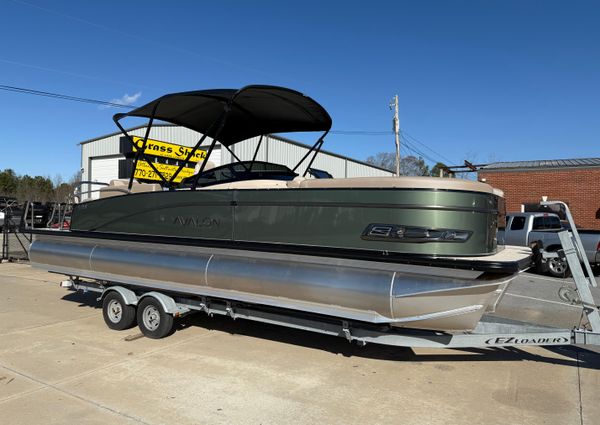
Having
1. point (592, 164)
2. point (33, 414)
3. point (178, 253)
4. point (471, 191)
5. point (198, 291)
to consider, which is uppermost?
point (592, 164)

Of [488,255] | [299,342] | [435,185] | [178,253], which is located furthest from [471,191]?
[178,253]

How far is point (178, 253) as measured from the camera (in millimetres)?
5539

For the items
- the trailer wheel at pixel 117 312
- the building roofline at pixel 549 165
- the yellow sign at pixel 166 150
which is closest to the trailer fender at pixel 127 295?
the trailer wheel at pixel 117 312

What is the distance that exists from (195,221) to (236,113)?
215 cm

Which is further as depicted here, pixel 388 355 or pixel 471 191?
pixel 388 355

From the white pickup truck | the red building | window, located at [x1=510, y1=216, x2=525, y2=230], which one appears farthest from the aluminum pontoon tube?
the red building

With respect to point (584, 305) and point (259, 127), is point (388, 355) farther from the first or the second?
point (259, 127)

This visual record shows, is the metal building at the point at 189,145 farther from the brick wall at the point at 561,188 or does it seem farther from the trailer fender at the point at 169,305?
the trailer fender at the point at 169,305

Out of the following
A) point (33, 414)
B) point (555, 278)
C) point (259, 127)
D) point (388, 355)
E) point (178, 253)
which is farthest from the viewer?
point (555, 278)

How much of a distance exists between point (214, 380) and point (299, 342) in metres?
1.47

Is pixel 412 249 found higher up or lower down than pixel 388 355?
higher up

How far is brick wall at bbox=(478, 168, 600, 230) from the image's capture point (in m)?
21.0

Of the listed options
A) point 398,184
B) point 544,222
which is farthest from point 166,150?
point 398,184

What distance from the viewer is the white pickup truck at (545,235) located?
12445 mm
